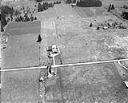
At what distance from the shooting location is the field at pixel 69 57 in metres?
13.8

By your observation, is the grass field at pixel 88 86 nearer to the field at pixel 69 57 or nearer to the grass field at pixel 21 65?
the field at pixel 69 57

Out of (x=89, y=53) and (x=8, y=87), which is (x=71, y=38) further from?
(x=8, y=87)

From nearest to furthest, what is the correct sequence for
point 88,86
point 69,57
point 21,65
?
point 88,86 → point 21,65 → point 69,57

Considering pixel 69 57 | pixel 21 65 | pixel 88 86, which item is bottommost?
pixel 88 86

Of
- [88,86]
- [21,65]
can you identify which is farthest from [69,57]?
[21,65]

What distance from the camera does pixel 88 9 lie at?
A: 34.2 m

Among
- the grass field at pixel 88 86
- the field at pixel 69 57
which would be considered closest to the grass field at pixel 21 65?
the field at pixel 69 57

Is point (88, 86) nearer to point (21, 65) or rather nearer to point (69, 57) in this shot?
point (69, 57)

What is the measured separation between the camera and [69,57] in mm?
18750

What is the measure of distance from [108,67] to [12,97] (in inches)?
428

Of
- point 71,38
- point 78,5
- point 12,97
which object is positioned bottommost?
point 12,97

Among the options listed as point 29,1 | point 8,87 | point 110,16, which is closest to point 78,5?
point 110,16

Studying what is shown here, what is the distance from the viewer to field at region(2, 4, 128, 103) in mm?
13793

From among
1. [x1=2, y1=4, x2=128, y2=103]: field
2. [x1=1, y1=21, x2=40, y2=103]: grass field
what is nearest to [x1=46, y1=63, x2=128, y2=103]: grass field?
[x1=2, y1=4, x2=128, y2=103]: field
